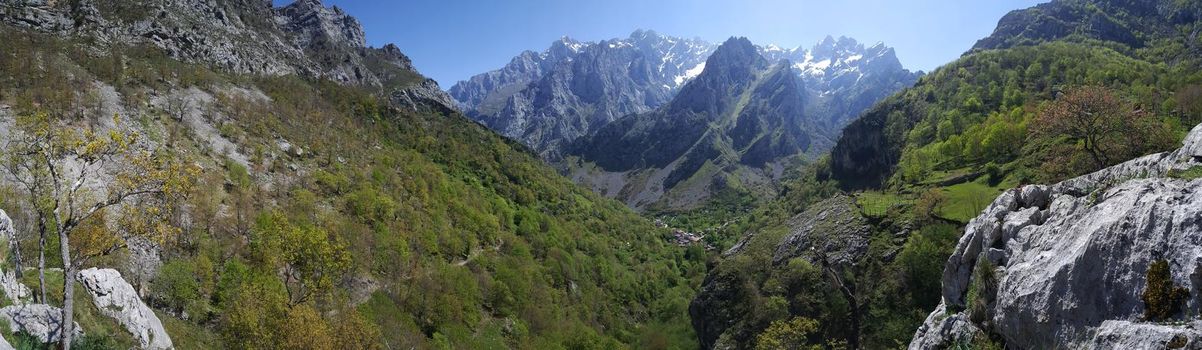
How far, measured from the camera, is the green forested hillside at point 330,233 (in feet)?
110

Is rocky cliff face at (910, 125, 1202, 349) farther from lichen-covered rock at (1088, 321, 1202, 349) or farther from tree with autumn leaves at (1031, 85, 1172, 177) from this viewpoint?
tree with autumn leaves at (1031, 85, 1172, 177)

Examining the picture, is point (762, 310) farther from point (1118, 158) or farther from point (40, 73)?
point (40, 73)

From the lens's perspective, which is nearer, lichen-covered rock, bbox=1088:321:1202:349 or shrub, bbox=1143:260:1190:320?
lichen-covered rock, bbox=1088:321:1202:349

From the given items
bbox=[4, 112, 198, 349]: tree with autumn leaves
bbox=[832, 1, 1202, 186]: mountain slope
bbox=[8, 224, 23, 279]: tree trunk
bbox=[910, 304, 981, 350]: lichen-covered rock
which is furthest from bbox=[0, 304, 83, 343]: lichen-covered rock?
bbox=[832, 1, 1202, 186]: mountain slope

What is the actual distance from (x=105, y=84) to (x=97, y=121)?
1392cm

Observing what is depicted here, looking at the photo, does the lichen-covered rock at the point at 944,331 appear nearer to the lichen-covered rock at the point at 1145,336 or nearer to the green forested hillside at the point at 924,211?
the green forested hillside at the point at 924,211

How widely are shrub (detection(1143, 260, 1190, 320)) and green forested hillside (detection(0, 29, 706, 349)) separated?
32.8 m

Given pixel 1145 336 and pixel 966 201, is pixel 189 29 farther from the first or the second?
pixel 966 201

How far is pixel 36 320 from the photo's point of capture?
17.5 meters

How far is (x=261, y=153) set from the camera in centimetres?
5881

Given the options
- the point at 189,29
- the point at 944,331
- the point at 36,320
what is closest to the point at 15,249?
the point at 36,320

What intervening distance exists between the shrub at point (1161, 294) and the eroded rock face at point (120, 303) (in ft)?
119

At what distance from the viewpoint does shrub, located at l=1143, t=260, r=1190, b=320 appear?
13.8m

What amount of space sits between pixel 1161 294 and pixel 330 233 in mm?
57221
